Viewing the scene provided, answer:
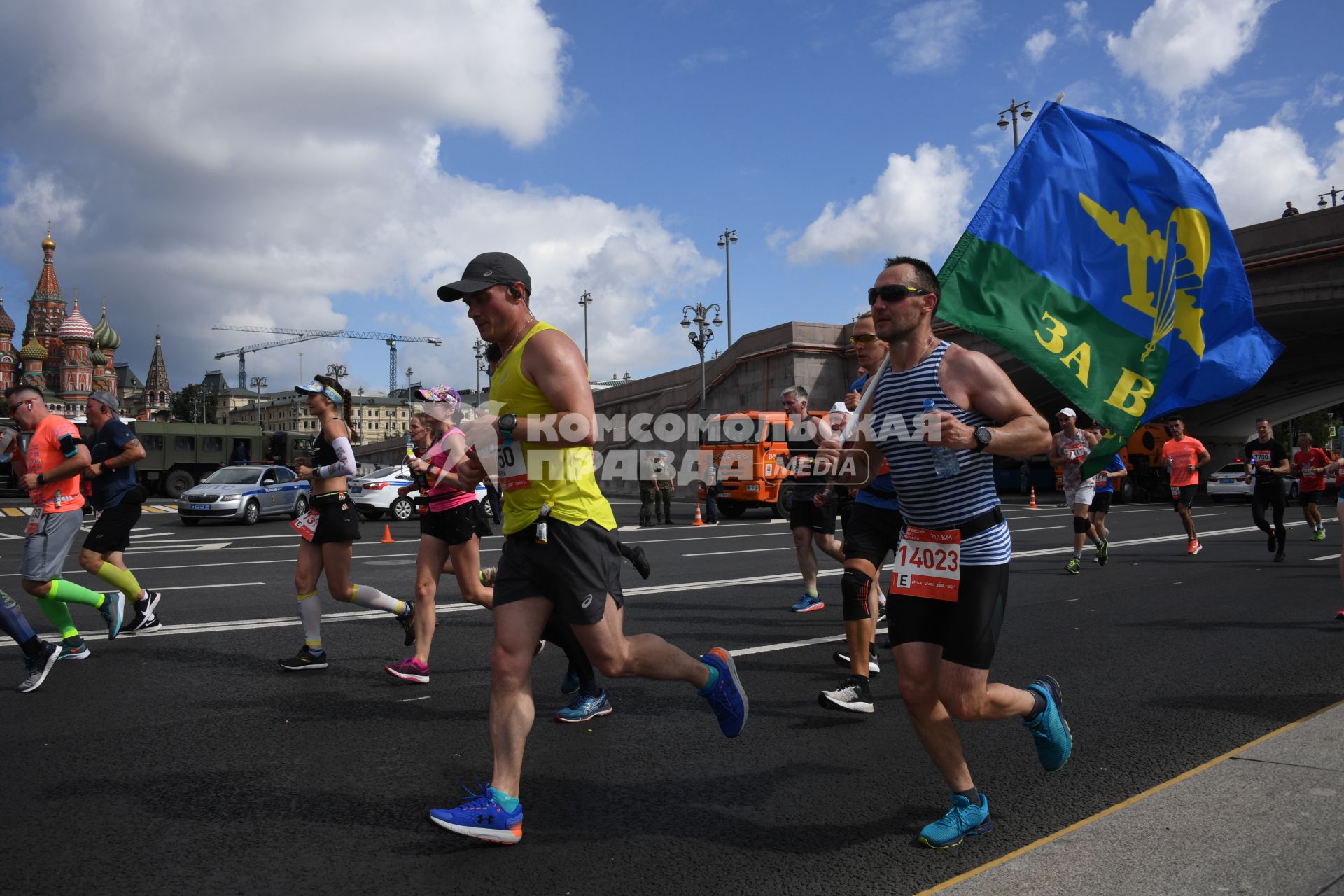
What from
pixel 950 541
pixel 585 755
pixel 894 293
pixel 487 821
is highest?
pixel 894 293

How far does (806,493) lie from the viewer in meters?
7.37

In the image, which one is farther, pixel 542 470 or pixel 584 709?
pixel 584 709

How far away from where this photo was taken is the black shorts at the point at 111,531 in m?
7.15

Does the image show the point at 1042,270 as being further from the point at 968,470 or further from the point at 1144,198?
the point at 968,470

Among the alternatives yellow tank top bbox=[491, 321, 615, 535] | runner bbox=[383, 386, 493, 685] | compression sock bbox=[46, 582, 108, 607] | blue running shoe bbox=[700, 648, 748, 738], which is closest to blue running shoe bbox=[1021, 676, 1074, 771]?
blue running shoe bbox=[700, 648, 748, 738]

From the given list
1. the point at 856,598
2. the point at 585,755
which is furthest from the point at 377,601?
the point at 856,598

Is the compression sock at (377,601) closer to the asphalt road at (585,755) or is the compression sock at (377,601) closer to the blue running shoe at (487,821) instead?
the asphalt road at (585,755)

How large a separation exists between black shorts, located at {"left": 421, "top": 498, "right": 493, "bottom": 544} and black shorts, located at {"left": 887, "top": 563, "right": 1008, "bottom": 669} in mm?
3323

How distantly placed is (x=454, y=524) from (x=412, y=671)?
909 mm

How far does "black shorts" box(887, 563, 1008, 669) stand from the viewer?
3160 mm

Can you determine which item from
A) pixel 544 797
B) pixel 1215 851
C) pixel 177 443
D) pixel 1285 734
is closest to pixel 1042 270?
pixel 1285 734

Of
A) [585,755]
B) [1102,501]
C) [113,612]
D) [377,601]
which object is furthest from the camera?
[1102,501]

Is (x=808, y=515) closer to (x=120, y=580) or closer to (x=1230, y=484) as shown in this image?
(x=120, y=580)

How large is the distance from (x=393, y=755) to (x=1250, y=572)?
10266 mm
